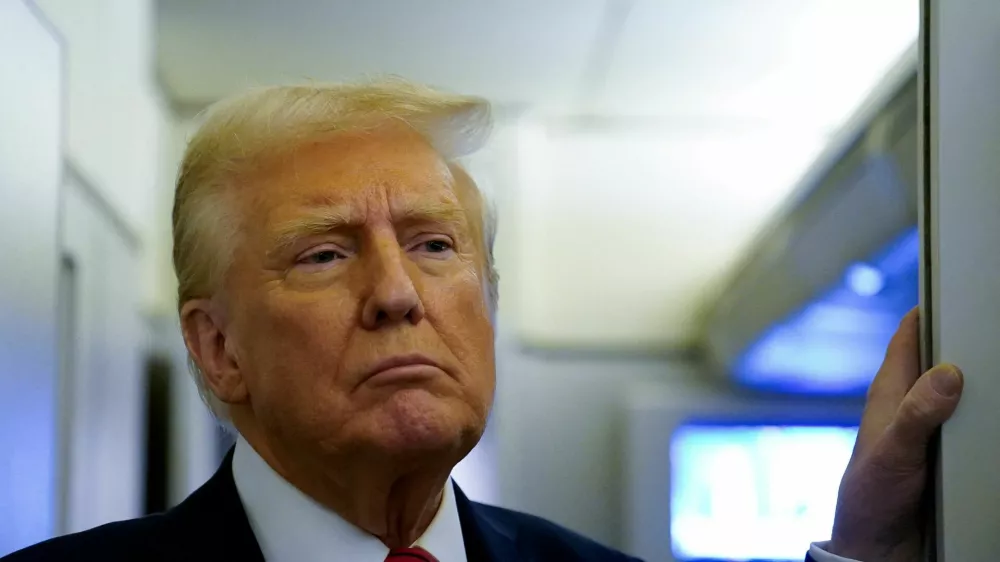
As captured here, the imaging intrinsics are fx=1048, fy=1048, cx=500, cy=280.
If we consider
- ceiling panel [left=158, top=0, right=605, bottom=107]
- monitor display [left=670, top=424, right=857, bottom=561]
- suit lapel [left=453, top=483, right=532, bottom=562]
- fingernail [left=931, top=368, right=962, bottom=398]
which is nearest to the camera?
fingernail [left=931, top=368, right=962, bottom=398]

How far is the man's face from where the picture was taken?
495 millimetres

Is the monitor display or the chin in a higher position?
the monitor display

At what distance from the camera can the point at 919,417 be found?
0.49m

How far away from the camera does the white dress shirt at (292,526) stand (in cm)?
54

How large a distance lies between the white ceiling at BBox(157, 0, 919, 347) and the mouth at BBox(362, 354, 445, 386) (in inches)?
39.0

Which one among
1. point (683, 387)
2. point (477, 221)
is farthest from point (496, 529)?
point (683, 387)

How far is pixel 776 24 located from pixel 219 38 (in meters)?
0.81

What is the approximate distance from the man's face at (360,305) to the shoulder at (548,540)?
14 cm

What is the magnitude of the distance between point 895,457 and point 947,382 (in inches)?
2.0

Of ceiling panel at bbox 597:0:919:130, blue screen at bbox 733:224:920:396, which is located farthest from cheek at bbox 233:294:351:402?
ceiling panel at bbox 597:0:919:130

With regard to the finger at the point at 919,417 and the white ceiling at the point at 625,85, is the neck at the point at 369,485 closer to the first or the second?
the finger at the point at 919,417

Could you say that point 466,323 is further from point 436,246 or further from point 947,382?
point 947,382

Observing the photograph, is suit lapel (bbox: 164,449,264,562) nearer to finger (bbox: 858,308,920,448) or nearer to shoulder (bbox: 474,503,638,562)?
shoulder (bbox: 474,503,638,562)

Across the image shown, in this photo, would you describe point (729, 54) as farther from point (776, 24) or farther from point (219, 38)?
point (219, 38)
